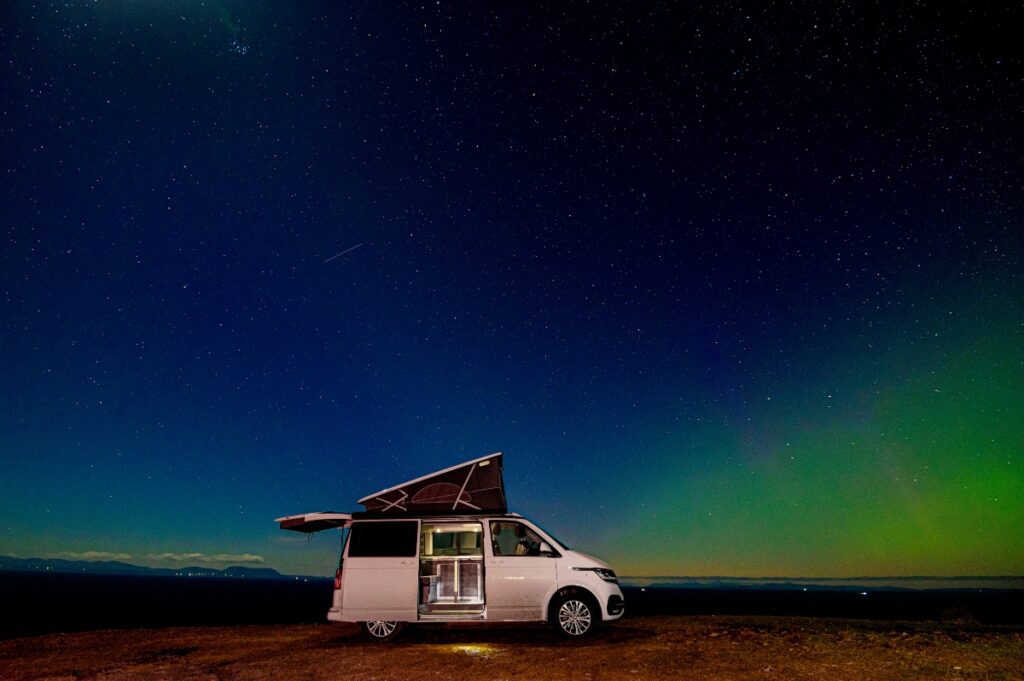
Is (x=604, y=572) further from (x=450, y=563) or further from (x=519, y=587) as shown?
(x=450, y=563)

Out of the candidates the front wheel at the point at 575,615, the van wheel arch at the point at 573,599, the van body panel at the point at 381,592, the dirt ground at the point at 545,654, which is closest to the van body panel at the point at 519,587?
the van wheel arch at the point at 573,599

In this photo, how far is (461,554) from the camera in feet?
40.6

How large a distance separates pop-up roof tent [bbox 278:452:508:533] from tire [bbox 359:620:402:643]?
5.87 feet

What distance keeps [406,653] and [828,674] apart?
574cm

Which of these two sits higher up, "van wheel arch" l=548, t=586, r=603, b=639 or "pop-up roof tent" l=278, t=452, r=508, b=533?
"pop-up roof tent" l=278, t=452, r=508, b=533

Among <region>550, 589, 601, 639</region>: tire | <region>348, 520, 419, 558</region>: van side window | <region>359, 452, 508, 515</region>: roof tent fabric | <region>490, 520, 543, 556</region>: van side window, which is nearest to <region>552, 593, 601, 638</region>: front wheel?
<region>550, 589, 601, 639</region>: tire

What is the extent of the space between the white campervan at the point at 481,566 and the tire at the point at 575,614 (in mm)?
15

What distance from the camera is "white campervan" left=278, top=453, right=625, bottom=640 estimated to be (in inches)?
408

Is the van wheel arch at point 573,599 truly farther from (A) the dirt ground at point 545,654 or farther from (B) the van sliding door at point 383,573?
(B) the van sliding door at point 383,573

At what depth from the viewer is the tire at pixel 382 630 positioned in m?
10.7

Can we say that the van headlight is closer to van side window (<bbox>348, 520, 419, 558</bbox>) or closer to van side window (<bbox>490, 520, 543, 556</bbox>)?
van side window (<bbox>490, 520, 543, 556</bbox>)

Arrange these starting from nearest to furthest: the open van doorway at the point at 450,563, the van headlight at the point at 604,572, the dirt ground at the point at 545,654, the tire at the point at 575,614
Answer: the dirt ground at the point at 545,654
the tire at the point at 575,614
the van headlight at the point at 604,572
the open van doorway at the point at 450,563

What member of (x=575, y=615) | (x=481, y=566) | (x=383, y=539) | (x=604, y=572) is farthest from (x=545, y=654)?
(x=383, y=539)

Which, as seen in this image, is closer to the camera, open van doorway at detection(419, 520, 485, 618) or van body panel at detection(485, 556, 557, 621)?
van body panel at detection(485, 556, 557, 621)
